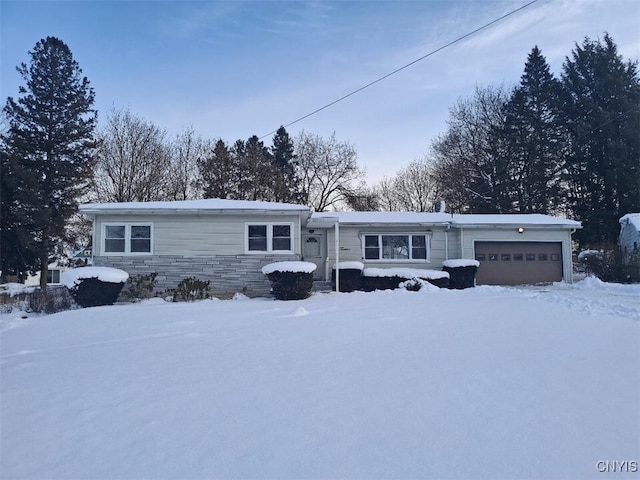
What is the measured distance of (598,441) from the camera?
2.74 m

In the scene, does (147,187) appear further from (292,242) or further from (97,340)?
(97,340)

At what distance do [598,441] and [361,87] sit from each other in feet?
39.4

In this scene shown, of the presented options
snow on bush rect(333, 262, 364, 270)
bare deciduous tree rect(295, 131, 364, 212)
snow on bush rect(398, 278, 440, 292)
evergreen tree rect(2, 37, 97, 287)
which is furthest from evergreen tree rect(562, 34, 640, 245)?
evergreen tree rect(2, 37, 97, 287)

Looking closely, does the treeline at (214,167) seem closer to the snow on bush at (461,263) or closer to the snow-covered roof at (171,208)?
the snow-covered roof at (171,208)

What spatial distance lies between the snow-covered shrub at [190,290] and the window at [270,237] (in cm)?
194

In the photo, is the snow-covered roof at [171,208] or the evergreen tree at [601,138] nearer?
the snow-covered roof at [171,208]

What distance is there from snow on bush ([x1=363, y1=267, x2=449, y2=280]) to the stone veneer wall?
9.15 ft

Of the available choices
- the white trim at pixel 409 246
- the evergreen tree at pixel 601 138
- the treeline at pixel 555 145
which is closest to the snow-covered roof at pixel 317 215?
the white trim at pixel 409 246

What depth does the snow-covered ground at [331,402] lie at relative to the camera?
2596 mm

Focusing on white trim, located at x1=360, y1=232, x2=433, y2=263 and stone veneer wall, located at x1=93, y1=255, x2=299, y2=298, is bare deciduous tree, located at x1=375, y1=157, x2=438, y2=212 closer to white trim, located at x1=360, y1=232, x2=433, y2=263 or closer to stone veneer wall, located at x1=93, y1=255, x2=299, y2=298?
white trim, located at x1=360, y1=232, x2=433, y2=263

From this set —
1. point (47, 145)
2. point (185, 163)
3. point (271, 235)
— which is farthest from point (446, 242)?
point (47, 145)

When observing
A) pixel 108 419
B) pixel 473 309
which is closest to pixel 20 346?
pixel 108 419

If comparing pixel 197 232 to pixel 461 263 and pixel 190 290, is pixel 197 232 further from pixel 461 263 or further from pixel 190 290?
pixel 461 263

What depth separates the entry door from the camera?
15664 millimetres
